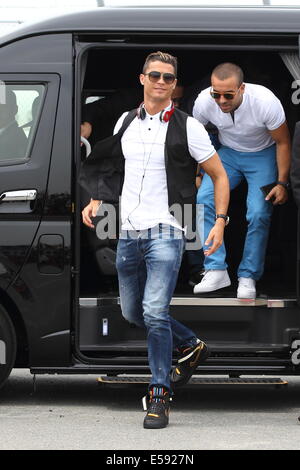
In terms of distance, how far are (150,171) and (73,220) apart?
2.04 feet

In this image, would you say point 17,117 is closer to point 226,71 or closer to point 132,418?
point 226,71

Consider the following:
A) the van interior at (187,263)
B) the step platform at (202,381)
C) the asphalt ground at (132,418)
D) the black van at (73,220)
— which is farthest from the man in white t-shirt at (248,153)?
the asphalt ground at (132,418)

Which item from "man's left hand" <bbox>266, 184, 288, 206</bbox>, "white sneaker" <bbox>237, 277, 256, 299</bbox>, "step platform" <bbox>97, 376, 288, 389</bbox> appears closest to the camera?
"step platform" <bbox>97, 376, 288, 389</bbox>

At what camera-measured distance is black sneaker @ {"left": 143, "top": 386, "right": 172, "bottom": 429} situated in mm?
5723

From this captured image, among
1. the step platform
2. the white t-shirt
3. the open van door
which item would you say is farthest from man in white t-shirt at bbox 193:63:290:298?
the open van door

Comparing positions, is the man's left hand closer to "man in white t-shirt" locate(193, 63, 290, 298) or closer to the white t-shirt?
"man in white t-shirt" locate(193, 63, 290, 298)

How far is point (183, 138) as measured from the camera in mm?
5848

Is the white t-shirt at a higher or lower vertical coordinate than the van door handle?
higher

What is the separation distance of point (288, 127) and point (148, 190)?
5.86 feet
